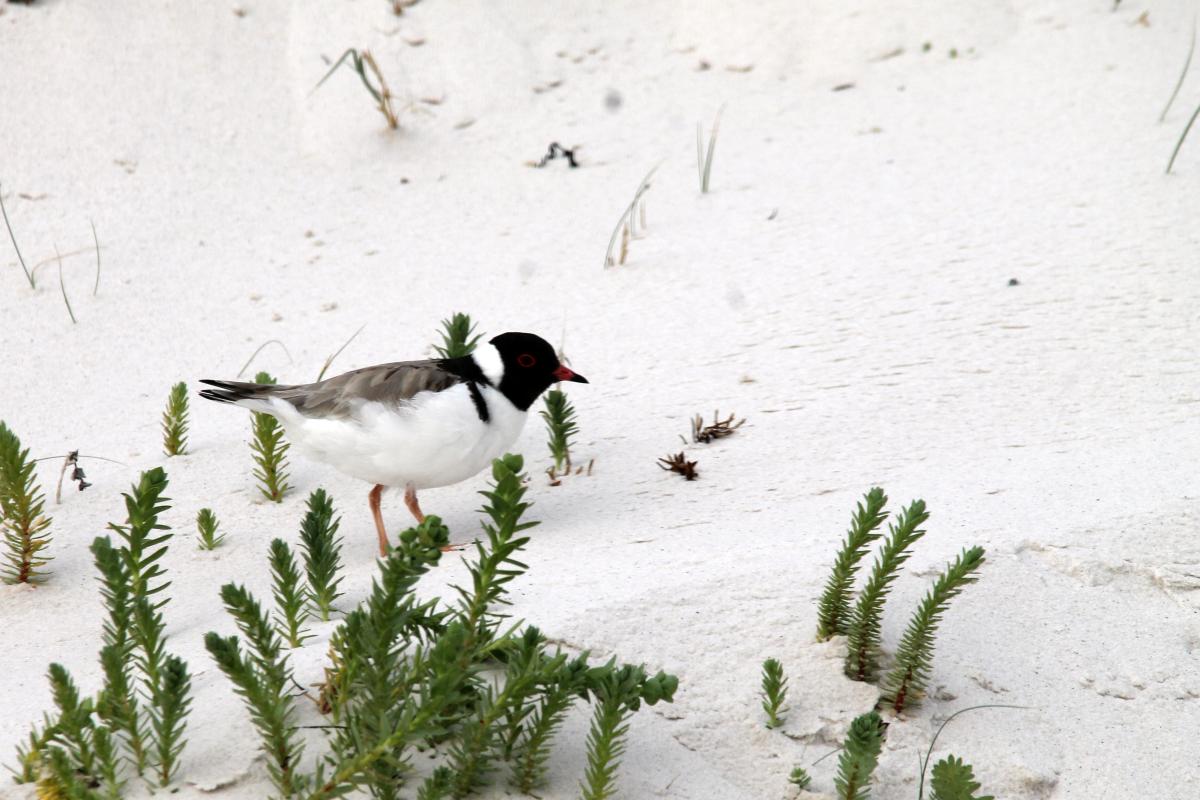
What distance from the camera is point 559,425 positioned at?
15.6 feet

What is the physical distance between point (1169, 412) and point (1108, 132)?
9.32 feet

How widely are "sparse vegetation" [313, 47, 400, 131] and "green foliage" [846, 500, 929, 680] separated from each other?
16.6 ft

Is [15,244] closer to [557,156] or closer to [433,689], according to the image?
[557,156]

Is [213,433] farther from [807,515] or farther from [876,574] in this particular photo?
[876,574]

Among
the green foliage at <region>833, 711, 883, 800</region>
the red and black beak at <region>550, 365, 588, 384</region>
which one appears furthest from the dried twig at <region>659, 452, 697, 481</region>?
the green foliage at <region>833, 711, 883, 800</region>

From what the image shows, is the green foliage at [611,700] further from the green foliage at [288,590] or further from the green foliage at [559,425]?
the green foliage at [559,425]

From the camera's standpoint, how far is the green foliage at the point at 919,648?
2912mm

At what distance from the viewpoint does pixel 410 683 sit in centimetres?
256

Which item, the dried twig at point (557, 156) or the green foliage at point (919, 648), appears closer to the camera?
the green foliage at point (919, 648)

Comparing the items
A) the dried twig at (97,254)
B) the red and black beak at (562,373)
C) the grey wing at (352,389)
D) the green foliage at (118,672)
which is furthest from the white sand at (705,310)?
the grey wing at (352,389)

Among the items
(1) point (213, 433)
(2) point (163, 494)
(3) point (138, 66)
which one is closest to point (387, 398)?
(2) point (163, 494)

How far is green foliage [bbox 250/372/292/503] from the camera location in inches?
183

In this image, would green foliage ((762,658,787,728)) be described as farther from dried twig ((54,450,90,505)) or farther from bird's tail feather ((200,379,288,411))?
dried twig ((54,450,90,505))

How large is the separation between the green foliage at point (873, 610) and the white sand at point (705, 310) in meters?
0.08
